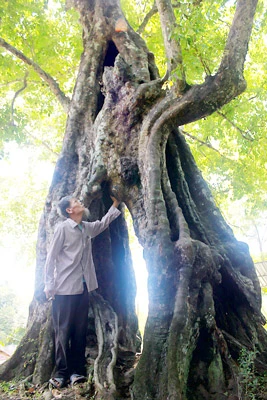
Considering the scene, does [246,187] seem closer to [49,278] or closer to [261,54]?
[261,54]

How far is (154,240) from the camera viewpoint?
3342 mm

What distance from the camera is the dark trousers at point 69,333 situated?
127 inches

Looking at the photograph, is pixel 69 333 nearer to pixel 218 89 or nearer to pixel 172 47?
pixel 218 89

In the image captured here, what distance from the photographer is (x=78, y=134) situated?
206 inches

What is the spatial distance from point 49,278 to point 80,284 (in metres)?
0.31

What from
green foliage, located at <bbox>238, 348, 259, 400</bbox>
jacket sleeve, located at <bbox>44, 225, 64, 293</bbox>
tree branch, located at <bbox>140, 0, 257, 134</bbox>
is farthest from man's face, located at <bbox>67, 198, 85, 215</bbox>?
green foliage, located at <bbox>238, 348, 259, 400</bbox>

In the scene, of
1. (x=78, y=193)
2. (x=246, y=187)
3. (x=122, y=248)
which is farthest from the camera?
(x=246, y=187)

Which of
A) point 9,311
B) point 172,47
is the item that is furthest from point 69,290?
point 9,311

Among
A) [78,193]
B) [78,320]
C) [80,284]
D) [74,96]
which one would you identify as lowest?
[78,320]

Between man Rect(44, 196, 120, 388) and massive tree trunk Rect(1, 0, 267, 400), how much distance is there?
27cm

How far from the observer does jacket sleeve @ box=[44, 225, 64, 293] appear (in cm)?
322

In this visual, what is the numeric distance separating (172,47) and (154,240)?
2.26 metres

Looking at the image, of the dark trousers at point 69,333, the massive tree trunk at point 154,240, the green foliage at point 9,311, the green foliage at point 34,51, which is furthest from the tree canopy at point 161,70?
the green foliage at point 9,311

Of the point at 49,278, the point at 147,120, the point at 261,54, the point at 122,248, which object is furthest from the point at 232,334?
the point at 261,54
